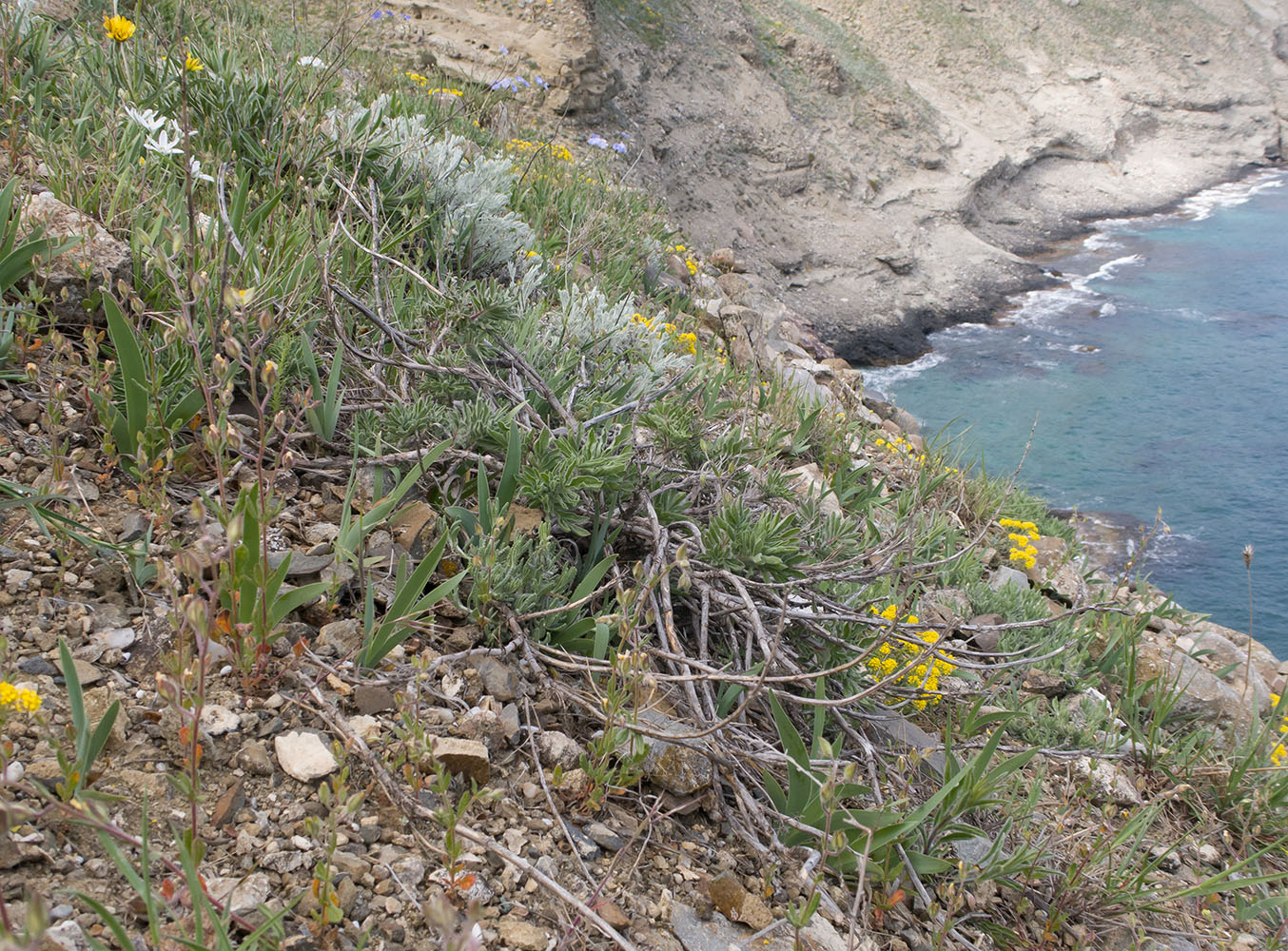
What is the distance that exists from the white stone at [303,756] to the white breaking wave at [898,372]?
13.2 m

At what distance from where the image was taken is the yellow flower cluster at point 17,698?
4.36 feet

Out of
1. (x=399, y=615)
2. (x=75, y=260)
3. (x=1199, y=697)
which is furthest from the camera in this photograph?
(x=1199, y=697)

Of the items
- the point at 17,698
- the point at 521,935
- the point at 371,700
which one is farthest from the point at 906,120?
the point at 17,698

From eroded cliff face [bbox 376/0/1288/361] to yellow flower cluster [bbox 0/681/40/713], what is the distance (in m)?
10.9

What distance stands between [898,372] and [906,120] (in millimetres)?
11351

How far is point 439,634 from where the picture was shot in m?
2.14

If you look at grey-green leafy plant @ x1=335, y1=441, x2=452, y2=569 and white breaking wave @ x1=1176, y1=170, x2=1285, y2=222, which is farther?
white breaking wave @ x1=1176, y1=170, x2=1285, y2=222

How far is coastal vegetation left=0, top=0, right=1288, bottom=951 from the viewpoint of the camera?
1504mm

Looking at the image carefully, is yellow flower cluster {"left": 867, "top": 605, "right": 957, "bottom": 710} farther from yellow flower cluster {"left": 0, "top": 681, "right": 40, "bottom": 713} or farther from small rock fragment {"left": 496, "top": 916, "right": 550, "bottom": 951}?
yellow flower cluster {"left": 0, "top": 681, "right": 40, "bottom": 713}

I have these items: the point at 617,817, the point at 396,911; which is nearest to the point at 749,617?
the point at 617,817

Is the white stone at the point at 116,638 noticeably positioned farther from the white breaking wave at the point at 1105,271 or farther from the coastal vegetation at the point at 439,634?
the white breaking wave at the point at 1105,271

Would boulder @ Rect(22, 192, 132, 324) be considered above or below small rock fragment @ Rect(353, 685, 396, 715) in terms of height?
above

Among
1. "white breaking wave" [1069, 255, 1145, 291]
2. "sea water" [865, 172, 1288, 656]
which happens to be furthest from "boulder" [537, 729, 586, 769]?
"white breaking wave" [1069, 255, 1145, 291]

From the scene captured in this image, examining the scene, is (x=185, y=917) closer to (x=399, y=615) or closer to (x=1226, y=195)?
(x=399, y=615)
